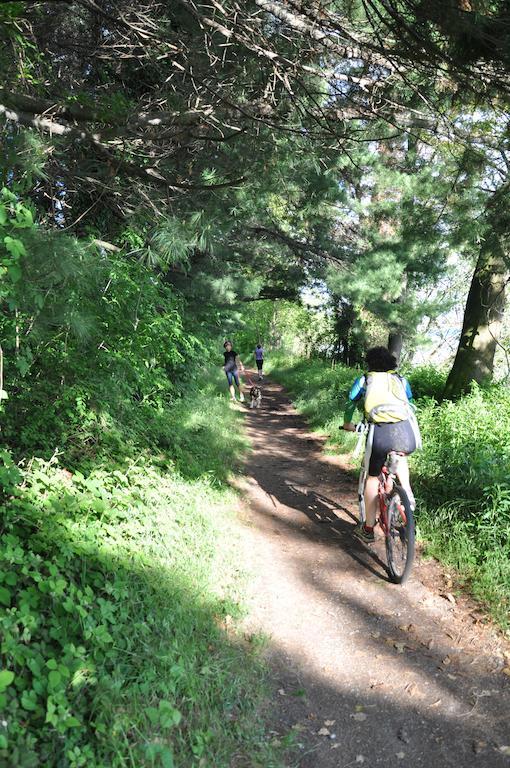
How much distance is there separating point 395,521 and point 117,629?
257cm

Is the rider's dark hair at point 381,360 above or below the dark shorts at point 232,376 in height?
above

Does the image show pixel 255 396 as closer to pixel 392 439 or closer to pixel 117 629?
pixel 392 439

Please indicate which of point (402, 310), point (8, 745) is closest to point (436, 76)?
point (8, 745)

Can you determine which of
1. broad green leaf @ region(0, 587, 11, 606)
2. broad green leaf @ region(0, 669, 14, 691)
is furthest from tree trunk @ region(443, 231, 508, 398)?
broad green leaf @ region(0, 669, 14, 691)

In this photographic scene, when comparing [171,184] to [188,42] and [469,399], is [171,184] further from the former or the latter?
[469,399]

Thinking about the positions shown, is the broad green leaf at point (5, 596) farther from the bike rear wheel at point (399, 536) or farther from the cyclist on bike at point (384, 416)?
the cyclist on bike at point (384, 416)

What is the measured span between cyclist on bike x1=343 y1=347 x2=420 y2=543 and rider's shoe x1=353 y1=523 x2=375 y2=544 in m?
0.45

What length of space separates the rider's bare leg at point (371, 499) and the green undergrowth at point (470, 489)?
588 mm

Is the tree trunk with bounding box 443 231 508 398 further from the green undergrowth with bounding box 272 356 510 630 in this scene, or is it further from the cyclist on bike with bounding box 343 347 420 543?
the cyclist on bike with bounding box 343 347 420 543

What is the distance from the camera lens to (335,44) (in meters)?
4.24

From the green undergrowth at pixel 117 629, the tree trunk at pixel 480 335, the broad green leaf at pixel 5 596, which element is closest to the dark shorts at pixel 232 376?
the tree trunk at pixel 480 335

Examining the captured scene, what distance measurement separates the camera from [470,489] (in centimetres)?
512

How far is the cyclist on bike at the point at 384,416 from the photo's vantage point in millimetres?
4531

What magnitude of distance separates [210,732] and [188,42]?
5.41m
